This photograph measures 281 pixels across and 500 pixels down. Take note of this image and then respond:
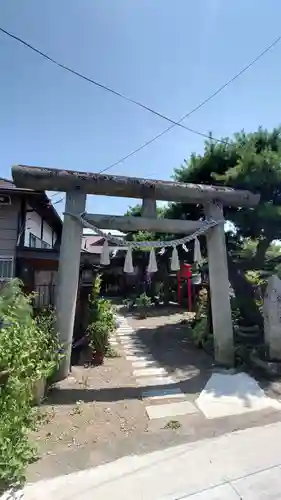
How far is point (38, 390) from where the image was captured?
455 cm

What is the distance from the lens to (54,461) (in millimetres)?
3234

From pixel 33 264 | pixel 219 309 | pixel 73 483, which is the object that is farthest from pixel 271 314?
pixel 33 264

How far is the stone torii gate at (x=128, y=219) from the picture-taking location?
559 cm

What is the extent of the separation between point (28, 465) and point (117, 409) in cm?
166

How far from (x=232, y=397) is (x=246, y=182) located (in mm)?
4987

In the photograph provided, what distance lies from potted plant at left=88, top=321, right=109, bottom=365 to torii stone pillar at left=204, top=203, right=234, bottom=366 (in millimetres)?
2591

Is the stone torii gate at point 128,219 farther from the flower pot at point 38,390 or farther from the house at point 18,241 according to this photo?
the house at point 18,241

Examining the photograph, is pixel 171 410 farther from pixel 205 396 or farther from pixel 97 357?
pixel 97 357

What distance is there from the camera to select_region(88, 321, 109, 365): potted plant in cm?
680

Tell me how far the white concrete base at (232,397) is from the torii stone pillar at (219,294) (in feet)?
2.37

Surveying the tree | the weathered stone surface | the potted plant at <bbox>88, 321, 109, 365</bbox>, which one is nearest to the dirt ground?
the potted plant at <bbox>88, 321, 109, 365</bbox>

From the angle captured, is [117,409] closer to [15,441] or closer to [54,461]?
[54,461]

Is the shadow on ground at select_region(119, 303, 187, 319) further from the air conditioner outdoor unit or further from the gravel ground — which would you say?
the air conditioner outdoor unit

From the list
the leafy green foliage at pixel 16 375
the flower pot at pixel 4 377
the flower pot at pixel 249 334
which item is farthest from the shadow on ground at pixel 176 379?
the flower pot at pixel 4 377
